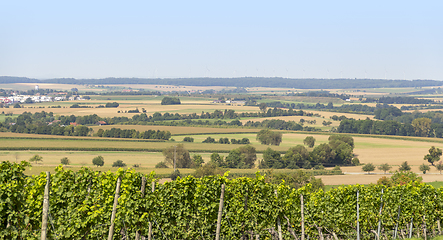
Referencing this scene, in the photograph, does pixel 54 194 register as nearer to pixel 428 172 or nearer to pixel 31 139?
pixel 428 172

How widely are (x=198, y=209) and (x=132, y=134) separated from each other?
10692 centimetres

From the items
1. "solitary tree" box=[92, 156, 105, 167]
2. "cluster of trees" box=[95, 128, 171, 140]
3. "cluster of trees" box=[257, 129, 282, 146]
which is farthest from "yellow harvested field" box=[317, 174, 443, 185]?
"cluster of trees" box=[95, 128, 171, 140]

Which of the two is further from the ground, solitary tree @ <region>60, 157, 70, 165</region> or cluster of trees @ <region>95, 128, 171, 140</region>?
solitary tree @ <region>60, 157, 70, 165</region>

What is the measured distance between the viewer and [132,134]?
11825cm

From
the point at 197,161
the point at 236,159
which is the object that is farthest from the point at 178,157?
the point at 236,159

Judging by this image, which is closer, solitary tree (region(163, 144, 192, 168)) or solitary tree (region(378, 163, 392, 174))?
solitary tree (region(163, 144, 192, 168))

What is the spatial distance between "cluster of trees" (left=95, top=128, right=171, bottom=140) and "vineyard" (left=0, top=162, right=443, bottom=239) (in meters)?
99.5

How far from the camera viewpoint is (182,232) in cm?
1407

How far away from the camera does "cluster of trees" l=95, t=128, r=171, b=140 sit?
381 feet

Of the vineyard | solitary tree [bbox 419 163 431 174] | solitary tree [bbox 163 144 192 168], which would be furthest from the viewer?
solitary tree [bbox 419 163 431 174]

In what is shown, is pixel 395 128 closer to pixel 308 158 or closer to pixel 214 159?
pixel 308 158

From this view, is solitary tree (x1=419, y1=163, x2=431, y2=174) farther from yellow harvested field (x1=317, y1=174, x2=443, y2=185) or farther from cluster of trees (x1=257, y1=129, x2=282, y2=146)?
cluster of trees (x1=257, y1=129, x2=282, y2=146)

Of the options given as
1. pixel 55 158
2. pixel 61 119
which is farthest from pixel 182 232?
pixel 61 119

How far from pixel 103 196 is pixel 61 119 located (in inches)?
6192
